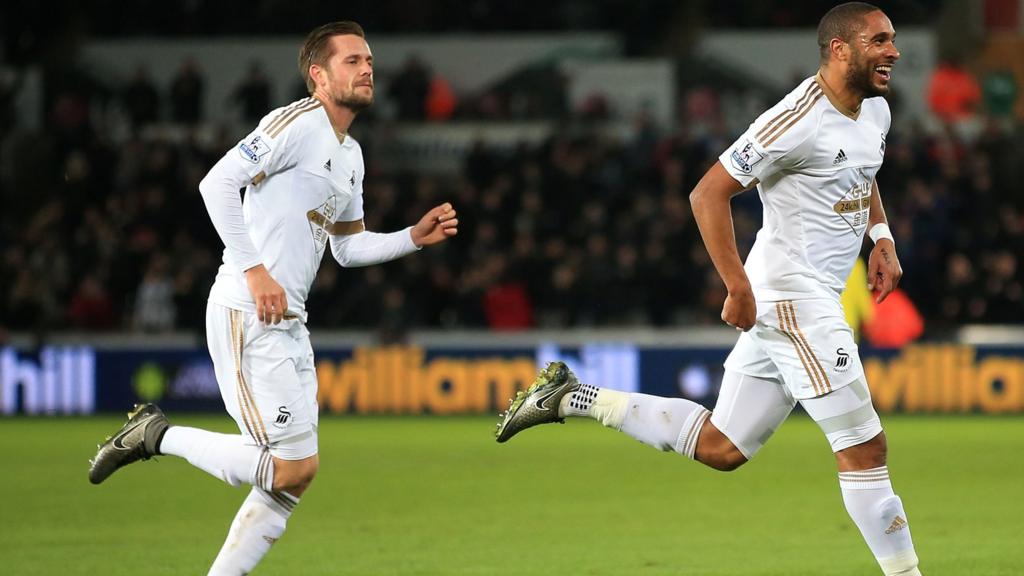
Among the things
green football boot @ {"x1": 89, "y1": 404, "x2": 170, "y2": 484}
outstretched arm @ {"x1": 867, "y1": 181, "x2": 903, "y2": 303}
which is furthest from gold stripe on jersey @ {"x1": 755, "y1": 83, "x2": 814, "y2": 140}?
green football boot @ {"x1": 89, "y1": 404, "x2": 170, "y2": 484}

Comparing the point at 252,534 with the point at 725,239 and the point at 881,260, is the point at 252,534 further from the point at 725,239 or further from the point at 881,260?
the point at 881,260

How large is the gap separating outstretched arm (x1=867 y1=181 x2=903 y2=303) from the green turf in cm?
140

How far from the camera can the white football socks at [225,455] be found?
568cm

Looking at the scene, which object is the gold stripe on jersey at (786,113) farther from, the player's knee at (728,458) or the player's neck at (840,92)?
the player's knee at (728,458)

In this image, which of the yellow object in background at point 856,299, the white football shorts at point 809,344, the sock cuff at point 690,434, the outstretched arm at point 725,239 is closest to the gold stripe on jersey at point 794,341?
the white football shorts at point 809,344

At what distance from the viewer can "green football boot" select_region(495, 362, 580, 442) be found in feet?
21.0

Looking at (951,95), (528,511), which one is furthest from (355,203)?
(951,95)

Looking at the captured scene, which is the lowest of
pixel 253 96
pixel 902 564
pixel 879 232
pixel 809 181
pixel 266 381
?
pixel 902 564

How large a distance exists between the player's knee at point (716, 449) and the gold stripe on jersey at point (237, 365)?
5.82ft

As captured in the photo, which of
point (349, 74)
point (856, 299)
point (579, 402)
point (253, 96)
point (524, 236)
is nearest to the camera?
point (349, 74)

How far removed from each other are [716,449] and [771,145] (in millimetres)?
1268

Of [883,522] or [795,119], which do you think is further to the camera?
[795,119]

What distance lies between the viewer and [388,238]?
20.7ft

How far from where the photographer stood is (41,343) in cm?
1742
